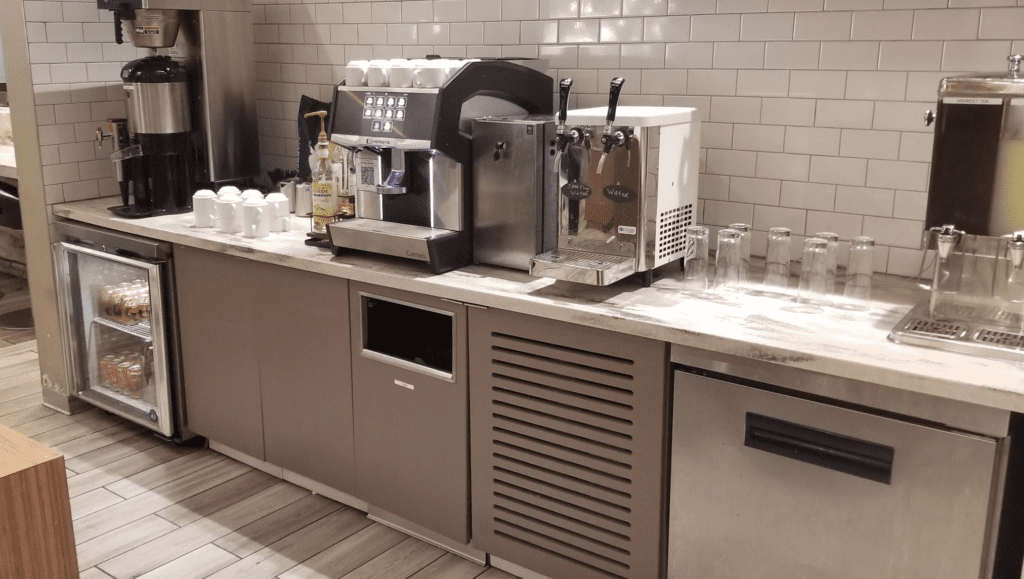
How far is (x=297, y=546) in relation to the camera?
296 cm

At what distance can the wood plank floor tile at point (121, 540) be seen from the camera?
289cm

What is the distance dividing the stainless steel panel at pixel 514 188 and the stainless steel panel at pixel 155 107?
5.08 feet

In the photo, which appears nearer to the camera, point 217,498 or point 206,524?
point 206,524

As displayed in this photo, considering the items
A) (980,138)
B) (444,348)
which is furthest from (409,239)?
A: (980,138)

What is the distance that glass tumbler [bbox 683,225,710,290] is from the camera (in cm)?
251

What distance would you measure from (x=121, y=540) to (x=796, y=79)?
103 inches

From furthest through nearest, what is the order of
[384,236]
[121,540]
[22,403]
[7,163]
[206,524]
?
1. [7,163]
2. [22,403]
3. [206,524]
4. [121,540]
5. [384,236]

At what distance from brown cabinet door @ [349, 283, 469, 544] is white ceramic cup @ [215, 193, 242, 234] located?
2.31 feet

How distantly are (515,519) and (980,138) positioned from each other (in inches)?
62.4

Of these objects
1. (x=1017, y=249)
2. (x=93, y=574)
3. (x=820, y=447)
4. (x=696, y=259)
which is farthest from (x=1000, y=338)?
→ (x=93, y=574)

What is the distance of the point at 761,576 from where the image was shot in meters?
2.19

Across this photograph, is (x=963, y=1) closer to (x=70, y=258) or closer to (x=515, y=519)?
(x=515, y=519)

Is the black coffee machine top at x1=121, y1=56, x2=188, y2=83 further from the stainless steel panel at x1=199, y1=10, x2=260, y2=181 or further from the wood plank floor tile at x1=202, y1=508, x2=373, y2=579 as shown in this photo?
the wood plank floor tile at x1=202, y1=508, x2=373, y2=579

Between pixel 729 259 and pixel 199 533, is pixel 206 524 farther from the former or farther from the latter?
pixel 729 259
